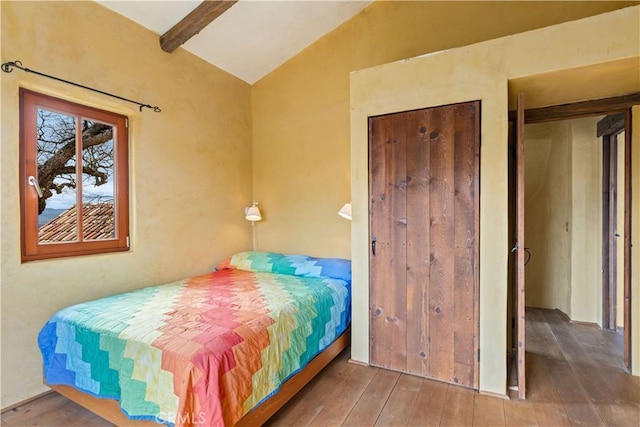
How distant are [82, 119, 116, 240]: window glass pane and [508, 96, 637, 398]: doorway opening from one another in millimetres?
3266

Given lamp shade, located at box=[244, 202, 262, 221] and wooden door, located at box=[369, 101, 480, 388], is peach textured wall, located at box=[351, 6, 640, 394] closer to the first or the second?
wooden door, located at box=[369, 101, 480, 388]

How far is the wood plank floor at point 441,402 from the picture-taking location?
186 cm

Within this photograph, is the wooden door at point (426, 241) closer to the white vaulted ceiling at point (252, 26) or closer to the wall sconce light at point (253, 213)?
the white vaulted ceiling at point (252, 26)

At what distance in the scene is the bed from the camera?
145 cm

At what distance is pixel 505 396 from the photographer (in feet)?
6.77

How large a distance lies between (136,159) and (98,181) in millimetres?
351

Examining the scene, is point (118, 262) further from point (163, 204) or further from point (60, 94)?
point (60, 94)

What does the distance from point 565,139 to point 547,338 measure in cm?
228

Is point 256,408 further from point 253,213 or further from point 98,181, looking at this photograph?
point 253,213

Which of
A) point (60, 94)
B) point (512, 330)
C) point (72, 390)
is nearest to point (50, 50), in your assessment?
point (60, 94)

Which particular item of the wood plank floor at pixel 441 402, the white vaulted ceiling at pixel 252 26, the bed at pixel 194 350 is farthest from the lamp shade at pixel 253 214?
the wood plank floor at pixel 441 402

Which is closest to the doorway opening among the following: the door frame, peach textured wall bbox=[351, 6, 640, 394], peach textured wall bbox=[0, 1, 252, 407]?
the door frame

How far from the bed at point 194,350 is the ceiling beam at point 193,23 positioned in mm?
2236

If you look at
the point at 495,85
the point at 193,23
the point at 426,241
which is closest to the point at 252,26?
the point at 193,23
